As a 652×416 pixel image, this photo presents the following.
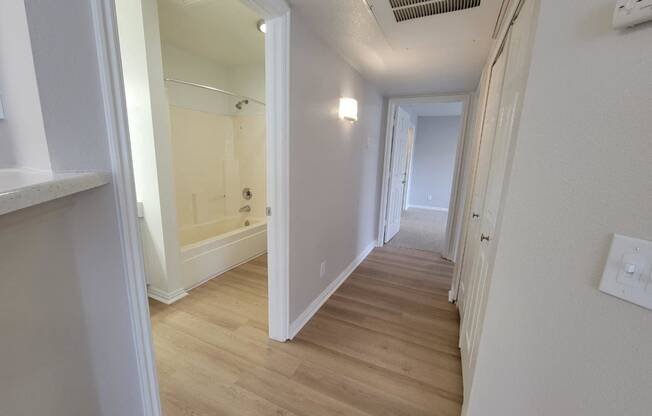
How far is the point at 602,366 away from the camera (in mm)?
564

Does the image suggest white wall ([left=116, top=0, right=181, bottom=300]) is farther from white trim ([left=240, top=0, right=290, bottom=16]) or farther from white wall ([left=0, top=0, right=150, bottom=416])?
white wall ([left=0, top=0, right=150, bottom=416])

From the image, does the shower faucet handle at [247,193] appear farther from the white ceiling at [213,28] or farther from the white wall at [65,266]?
the white wall at [65,266]

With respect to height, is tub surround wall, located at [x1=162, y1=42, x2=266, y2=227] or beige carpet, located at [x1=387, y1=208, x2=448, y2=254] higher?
tub surround wall, located at [x1=162, y1=42, x2=266, y2=227]

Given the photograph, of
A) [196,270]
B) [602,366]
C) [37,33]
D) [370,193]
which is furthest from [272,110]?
[370,193]

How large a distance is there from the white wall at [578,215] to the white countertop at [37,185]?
4.01ft

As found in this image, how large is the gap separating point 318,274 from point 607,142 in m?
1.93

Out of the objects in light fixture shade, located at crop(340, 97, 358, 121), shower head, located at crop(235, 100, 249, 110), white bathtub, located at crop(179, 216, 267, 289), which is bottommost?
white bathtub, located at crop(179, 216, 267, 289)

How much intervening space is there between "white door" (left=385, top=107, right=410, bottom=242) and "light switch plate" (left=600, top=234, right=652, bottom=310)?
3.25 meters

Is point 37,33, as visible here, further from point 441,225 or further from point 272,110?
point 441,225

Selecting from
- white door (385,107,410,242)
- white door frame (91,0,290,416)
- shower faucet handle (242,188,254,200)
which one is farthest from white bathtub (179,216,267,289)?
white door (385,107,410,242)

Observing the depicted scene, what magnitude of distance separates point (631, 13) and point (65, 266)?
1.47 meters

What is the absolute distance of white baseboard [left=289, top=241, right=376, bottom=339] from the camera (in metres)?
1.90

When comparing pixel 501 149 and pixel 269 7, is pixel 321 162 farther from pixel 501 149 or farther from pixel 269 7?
pixel 501 149

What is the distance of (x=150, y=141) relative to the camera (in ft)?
6.28
